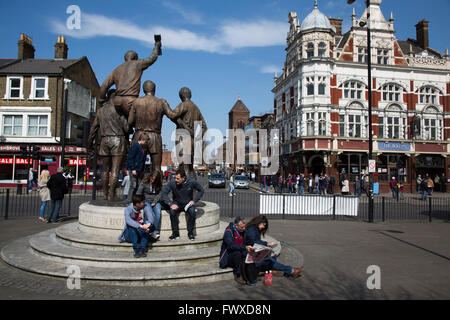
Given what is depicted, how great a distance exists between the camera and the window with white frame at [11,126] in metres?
26.8

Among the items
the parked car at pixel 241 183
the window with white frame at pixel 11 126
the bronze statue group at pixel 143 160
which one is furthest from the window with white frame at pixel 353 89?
the window with white frame at pixel 11 126

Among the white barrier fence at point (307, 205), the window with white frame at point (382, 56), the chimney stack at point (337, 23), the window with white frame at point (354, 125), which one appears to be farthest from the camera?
the chimney stack at point (337, 23)

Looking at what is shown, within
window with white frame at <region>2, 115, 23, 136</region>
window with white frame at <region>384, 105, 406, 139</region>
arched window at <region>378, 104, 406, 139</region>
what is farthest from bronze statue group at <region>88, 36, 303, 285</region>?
window with white frame at <region>384, 105, 406, 139</region>

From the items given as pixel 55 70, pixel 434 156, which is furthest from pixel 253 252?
pixel 434 156

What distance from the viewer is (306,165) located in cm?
3086

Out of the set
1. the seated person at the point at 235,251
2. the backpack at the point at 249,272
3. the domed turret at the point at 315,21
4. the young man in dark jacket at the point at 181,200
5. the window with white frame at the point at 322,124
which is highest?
the domed turret at the point at 315,21

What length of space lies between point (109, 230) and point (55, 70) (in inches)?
1052

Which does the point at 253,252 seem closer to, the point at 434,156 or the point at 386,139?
the point at 386,139

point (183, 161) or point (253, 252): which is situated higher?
point (183, 161)

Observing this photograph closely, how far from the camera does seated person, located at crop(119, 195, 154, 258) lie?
5.41 meters

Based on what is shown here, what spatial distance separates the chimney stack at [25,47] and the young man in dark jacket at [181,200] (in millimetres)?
33957

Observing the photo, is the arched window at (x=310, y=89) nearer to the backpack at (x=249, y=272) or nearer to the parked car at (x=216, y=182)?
the parked car at (x=216, y=182)
